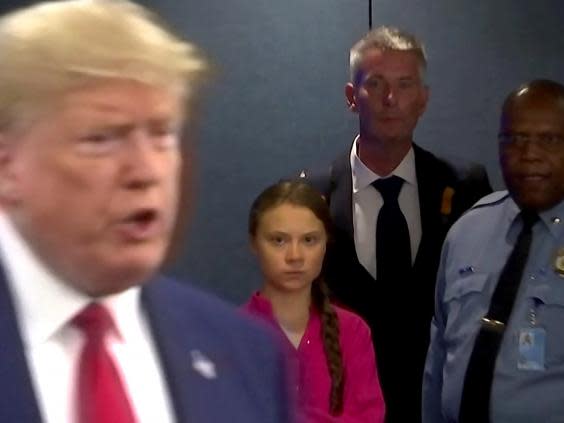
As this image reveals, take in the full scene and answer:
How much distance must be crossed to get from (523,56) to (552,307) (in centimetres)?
138

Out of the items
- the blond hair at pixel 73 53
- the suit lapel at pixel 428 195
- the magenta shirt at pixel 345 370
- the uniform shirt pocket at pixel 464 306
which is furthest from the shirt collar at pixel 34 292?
the suit lapel at pixel 428 195

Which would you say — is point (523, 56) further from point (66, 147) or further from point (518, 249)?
point (66, 147)

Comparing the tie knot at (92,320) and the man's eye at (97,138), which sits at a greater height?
the man's eye at (97,138)

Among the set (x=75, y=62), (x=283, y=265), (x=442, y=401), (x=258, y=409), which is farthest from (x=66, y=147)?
(x=442, y=401)

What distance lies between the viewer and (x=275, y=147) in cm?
382

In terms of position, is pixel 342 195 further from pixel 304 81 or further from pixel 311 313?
pixel 304 81

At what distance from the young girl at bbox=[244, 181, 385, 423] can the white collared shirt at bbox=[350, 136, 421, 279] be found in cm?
25

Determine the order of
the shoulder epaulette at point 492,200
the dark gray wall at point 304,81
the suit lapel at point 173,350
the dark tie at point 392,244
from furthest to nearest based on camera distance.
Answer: the dark gray wall at point 304,81, the dark tie at point 392,244, the shoulder epaulette at point 492,200, the suit lapel at point 173,350

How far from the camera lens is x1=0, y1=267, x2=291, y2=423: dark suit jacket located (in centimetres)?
111

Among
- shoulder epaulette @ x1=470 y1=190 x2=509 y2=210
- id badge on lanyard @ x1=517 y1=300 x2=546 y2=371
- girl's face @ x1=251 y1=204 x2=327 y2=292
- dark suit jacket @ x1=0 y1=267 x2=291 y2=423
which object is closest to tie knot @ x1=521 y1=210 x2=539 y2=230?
shoulder epaulette @ x1=470 y1=190 x2=509 y2=210

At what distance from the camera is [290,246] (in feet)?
8.79

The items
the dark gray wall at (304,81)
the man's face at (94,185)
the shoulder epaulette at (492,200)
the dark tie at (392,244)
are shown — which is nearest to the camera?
the man's face at (94,185)

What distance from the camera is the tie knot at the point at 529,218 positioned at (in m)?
2.68

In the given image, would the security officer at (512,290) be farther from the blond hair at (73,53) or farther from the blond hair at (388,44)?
the blond hair at (73,53)
